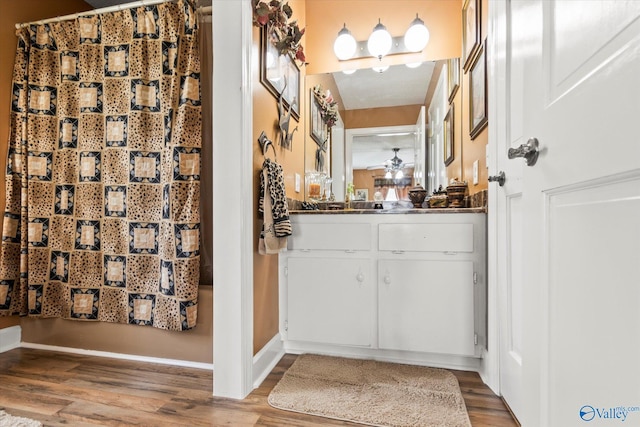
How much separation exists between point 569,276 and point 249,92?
4.66ft

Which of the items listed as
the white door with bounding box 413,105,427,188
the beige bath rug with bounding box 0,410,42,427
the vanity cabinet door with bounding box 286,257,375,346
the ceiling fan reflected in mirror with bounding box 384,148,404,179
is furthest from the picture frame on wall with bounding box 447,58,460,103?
the beige bath rug with bounding box 0,410,42,427

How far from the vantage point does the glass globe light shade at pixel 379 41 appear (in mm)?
2344

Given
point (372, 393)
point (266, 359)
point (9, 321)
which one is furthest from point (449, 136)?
point (9, 321)

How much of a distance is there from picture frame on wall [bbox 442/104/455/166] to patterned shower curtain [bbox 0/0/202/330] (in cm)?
167

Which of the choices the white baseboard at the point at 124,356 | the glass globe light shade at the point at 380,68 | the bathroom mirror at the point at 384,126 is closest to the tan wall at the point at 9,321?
the white baseboard at the point at 124,356

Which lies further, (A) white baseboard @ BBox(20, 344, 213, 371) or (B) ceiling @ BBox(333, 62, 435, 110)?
(B) ceiling @ BBox(333, 62, 435, 110)

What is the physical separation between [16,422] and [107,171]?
49.6 inches

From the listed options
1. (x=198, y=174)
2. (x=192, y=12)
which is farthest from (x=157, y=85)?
(x=198, y=174)

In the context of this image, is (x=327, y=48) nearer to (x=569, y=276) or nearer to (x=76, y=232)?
(x=76, y=232)

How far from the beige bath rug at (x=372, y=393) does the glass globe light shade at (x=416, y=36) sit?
216 cm

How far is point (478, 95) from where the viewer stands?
69.5 inches

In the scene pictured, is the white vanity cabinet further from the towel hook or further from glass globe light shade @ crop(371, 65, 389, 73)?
glass globe light shade @ crop(371, 65, 389, 73)

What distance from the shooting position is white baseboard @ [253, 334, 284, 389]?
5.36ft

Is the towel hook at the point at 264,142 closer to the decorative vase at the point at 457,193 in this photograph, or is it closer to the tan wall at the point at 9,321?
the decorative vase at the point at 457,193
